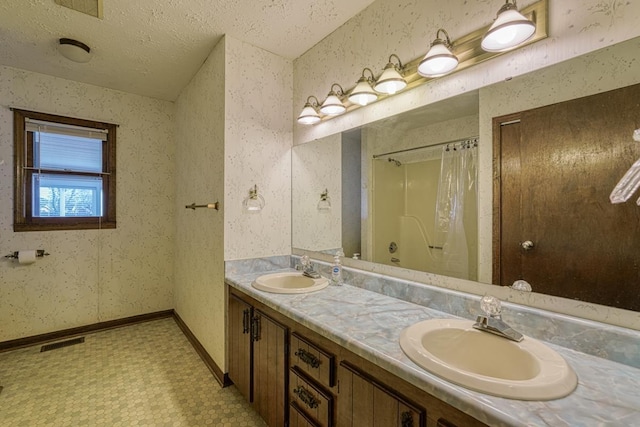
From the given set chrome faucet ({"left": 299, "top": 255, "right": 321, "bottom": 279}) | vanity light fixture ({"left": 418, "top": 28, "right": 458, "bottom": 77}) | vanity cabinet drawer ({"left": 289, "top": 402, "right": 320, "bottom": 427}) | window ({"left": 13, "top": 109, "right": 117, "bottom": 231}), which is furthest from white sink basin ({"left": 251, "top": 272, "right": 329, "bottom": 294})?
window ({"left": 13, "top": 109, "right": 117, "bottom": 231})

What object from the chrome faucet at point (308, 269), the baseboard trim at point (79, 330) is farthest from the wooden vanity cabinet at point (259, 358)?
the baseboard trim at point (79, 330)

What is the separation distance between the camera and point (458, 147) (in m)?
1.32

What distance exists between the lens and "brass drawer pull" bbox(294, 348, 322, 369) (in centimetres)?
119

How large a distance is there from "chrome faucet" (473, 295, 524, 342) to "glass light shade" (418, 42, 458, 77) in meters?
0.97

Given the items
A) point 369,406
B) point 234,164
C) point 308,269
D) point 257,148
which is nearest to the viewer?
point 369,406

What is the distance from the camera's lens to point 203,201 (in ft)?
7.91

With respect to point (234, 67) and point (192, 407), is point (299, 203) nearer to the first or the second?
point (234, 67)

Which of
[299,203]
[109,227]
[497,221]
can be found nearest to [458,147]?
[497,221]

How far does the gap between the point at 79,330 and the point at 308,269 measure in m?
2.62

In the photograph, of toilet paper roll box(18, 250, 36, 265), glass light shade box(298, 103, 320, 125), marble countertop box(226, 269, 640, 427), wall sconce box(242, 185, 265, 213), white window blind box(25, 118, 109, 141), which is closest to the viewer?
marble countertop box(226, 269, 640, 427)

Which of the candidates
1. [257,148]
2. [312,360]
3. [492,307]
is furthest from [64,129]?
[492,307]

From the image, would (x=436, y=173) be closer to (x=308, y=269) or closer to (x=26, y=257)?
(x=308, y=269)

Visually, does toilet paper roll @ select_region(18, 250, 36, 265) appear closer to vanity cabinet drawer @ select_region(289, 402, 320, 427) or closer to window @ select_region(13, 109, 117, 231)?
window @ select_region(13, 109, 117, 231)

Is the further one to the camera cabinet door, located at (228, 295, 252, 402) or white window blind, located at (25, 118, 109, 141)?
white window blind, located at (25, 118, 109, 141)
